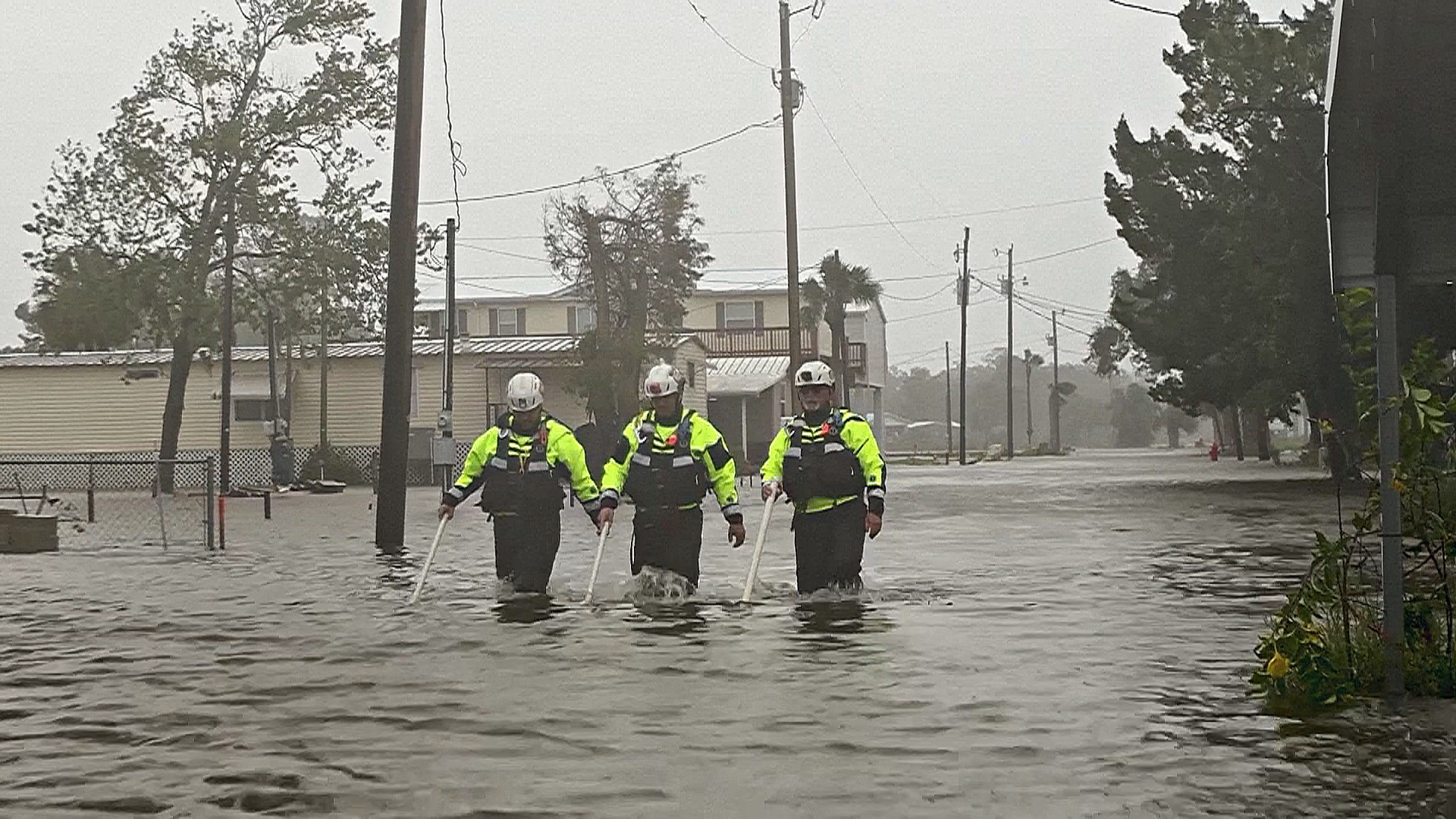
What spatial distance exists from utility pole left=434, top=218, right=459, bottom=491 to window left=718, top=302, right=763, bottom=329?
2533 centimetres

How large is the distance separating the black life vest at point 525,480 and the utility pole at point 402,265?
7.31 m

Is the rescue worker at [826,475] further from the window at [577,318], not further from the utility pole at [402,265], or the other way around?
the window at [577,318]

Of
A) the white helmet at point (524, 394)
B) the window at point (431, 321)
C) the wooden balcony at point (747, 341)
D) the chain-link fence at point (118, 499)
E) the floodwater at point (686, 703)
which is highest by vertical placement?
the window at point (431, 321)

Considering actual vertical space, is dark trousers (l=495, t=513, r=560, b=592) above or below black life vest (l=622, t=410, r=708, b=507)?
below

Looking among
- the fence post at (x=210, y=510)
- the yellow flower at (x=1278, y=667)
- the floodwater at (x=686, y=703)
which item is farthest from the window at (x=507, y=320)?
the yellow flower at (x=1278, y=667)

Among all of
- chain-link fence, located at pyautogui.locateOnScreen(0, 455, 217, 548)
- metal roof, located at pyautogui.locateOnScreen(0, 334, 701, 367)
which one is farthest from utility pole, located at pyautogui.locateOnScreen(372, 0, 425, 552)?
metal roof, located at pyautogui.locateOnScreen(0, 334, 701, 367)

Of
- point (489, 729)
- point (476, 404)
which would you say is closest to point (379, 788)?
point (489, 729)

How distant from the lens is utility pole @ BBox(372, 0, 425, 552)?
21859 millimetres

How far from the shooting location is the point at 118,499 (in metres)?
41.7

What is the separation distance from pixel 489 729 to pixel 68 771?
70.9 inches

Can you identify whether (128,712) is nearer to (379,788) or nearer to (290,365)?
(379,788)

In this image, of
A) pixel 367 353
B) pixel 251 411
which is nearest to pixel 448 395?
pixel 367 353

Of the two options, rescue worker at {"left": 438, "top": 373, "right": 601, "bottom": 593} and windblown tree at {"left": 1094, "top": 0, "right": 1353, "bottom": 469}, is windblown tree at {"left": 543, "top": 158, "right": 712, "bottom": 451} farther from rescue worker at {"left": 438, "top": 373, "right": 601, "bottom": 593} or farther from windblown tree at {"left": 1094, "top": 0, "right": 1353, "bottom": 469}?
rescue worker at {"left": 438, "top": 373, "right": 601, "bottom": 593}

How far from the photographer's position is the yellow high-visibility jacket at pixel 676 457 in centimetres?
1403
